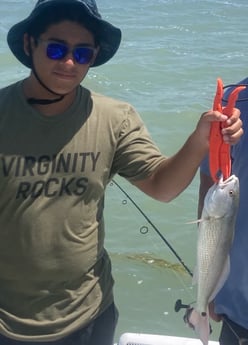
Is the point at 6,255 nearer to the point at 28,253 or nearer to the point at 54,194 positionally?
the point at 28,253

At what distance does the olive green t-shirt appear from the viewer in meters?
2.61

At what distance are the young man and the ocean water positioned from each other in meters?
1.72

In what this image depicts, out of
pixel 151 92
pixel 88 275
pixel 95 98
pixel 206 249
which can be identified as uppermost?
pixel 95 98

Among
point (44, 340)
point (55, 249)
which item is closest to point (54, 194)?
point (55, 249)

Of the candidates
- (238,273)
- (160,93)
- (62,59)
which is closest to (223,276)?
(238,273)

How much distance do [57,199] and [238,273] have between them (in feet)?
2.50

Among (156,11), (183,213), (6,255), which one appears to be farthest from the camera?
(156,11)

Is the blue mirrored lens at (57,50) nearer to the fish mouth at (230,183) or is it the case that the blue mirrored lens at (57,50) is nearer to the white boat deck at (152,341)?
the fish mouth at (230,183)

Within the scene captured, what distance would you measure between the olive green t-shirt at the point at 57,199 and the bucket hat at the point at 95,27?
166mm

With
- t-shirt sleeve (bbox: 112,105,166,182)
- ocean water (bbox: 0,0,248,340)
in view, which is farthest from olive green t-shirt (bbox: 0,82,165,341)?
ocean water (bbox: 0,0,248,340)

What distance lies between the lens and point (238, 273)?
2645 mm

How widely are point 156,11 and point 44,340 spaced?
1892cm

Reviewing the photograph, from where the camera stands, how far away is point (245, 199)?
8.48ft

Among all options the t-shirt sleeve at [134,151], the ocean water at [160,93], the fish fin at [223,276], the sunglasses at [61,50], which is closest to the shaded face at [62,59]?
the sunglasses at [61,50]
